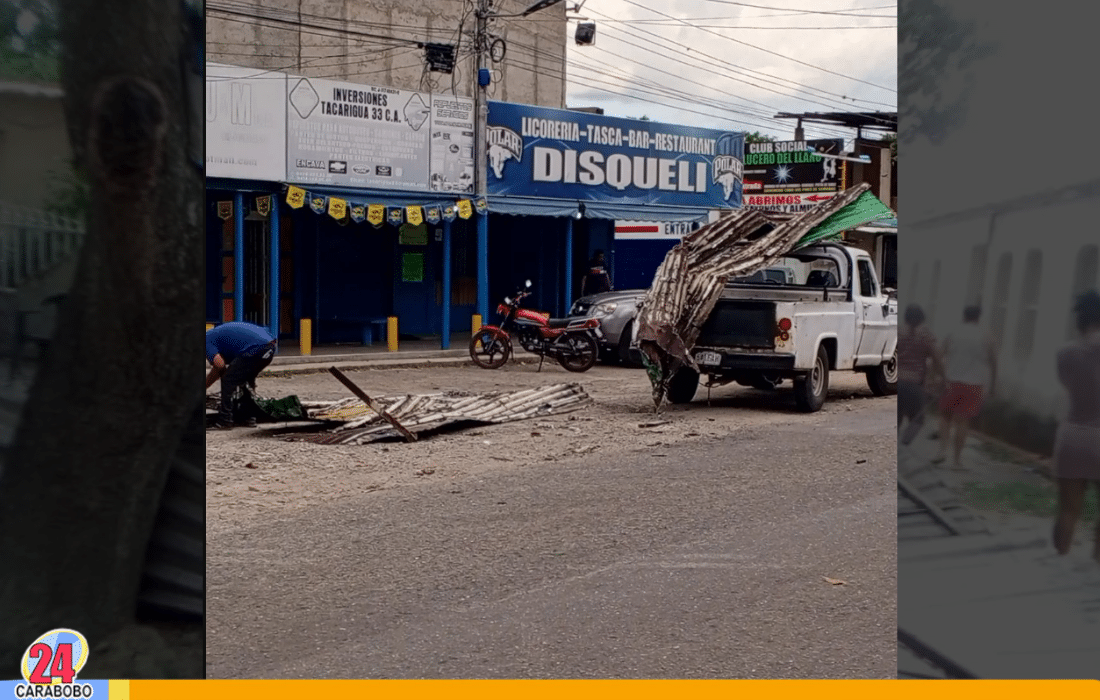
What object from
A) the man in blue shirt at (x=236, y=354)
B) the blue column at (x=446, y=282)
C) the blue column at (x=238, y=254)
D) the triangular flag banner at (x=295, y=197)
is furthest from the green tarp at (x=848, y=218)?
Result: the blue column at (x=238, y=254)

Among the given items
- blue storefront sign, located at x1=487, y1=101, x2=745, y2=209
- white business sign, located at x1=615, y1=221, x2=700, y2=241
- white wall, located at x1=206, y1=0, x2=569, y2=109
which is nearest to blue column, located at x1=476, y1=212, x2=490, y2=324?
blue storefront sign, located at x1=487, y1=101, x2=745, y2=209

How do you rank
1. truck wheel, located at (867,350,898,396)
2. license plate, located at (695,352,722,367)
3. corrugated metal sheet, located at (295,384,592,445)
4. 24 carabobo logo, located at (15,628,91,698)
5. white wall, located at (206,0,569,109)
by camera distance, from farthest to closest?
white wall, located at (206,0,569,109) → truck wheel, located at (867,350,898,396) → license plate, located at (695,352,722,367) → corrugated metal sheet, located at (295,384,592,445) → 24 carabobo logo, located at (15,628,91,698)

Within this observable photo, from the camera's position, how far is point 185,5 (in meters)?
2.44

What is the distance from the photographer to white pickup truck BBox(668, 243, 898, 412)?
14500 millimetres

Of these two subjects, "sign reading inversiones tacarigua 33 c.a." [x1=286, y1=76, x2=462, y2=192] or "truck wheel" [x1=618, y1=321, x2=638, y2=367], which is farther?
"truck wheel" [x1=618, y1=321, x2=638, y2=367]

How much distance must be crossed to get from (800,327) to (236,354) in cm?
624

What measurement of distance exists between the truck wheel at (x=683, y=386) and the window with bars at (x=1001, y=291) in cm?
1295

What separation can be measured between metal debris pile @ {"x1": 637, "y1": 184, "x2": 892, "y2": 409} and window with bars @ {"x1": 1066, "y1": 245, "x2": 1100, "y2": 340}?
461 inches

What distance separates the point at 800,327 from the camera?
574 inches

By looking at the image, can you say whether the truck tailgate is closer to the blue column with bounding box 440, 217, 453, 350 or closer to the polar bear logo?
the blue column with bounding box 440, 217, 453, 350

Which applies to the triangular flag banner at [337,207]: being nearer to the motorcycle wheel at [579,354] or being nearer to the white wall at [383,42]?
the motorcycle wheel at [579,354]

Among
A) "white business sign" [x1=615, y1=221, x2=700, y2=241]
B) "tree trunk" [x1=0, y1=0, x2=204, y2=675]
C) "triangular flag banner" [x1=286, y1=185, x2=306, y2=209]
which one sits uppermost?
"triangular flag banner" [x1=286, y1=185, x2=306, y2=209]
